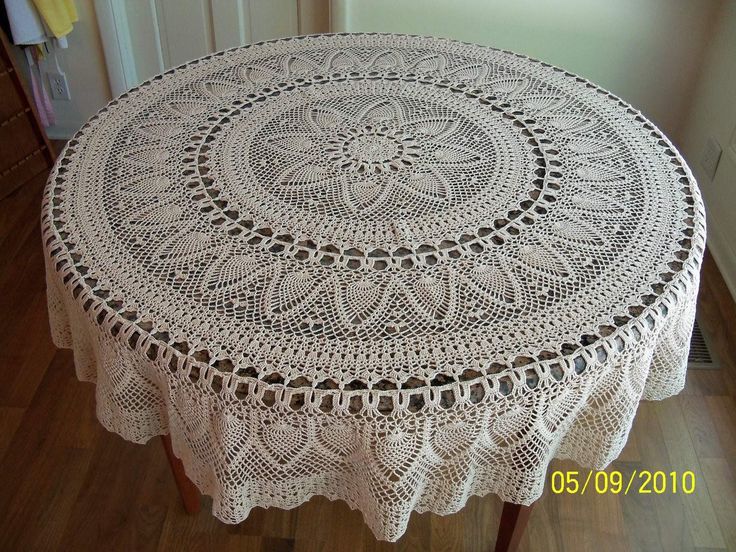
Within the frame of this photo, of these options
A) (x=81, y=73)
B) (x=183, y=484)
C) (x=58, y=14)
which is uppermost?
(x=58, y=14)

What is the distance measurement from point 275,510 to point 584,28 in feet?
5.54

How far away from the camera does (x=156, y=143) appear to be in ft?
4.17

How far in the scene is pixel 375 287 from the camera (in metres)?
0.96

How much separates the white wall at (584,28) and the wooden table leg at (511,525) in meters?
1.54

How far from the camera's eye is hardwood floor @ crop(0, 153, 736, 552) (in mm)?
1416

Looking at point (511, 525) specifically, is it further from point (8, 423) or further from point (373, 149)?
point (8, 423)

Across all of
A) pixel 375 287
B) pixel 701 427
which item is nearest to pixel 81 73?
pixel 375 287

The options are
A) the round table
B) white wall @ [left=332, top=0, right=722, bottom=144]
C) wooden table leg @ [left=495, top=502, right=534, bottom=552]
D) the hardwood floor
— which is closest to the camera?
the round table

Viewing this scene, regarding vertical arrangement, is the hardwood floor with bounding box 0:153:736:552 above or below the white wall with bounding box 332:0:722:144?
below

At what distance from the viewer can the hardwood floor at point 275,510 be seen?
1.42 m

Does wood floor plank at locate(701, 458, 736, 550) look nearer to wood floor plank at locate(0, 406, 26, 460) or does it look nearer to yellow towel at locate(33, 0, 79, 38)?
wood floor plank at locate(0, 406, 26, 460)

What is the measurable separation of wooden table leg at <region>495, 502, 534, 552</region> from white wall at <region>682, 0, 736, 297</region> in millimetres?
1073

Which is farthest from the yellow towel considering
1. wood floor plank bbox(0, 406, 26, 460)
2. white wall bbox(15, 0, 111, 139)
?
wood floor plank bbox(0, 406, 26, 460)

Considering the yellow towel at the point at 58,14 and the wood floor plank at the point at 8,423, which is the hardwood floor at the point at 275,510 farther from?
the yellow towel at the point at 58,14
